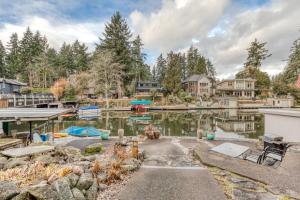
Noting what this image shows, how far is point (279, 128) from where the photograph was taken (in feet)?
34.8

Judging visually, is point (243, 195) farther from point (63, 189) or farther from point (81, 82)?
point (81, 82)

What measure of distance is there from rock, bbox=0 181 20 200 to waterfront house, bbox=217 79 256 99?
5560cm

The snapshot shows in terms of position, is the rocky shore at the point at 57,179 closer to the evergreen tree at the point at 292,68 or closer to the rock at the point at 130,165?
the rock at the point at 130,165

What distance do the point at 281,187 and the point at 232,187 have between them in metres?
1.26

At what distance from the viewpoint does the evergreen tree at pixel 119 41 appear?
164 ft

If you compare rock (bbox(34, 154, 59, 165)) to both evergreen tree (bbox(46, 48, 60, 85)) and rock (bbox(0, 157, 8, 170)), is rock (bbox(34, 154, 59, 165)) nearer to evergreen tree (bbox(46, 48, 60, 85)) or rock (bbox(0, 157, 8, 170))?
rock (bbox(0, 157, 8, 170))

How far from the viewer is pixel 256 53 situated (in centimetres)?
5984

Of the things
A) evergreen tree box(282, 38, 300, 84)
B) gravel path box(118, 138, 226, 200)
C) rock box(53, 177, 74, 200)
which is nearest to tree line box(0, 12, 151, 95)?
evergreen tree box(282, 38, 300, 84)

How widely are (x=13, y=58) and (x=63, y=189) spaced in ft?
227

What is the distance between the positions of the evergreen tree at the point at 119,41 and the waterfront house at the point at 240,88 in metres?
26.7

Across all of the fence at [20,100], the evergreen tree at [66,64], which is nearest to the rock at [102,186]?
the fence at [20,100]

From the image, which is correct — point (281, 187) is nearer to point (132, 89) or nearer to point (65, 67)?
point (132, 89)

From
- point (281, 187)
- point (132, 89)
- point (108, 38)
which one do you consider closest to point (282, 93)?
point (132, 89)

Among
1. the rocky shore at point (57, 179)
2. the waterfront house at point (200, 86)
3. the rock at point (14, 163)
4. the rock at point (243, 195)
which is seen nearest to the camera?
the rocky shore at point (57, 179)
